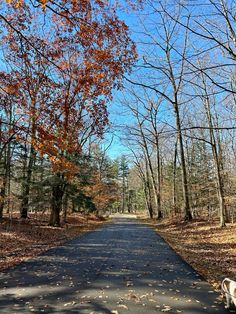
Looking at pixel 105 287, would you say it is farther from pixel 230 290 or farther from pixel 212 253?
pixel 212 253

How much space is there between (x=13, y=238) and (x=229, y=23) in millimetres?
12320

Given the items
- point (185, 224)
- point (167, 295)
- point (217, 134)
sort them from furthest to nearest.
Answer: point (217, 134)
point (185, 224)
point (167, 295)

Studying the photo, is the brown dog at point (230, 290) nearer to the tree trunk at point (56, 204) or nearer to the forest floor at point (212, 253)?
the forest floor at point (212, 253)

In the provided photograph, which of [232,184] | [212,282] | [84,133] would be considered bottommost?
[212,282]

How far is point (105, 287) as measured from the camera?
6387 millimetres

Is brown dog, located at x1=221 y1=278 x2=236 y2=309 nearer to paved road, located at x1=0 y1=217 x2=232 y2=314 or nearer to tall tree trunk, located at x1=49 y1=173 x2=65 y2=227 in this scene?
paved road, located at x1=0 y1=217 x2=232 y2=314

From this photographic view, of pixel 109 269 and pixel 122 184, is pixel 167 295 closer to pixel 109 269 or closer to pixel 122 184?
pixel 109 269

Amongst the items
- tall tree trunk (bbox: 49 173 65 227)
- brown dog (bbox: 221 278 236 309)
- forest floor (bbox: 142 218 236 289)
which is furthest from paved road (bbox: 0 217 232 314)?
tall tree trunk (bbox: 49 173 65 227)

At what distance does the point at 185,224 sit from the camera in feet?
71.6

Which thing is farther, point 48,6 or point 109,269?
point 109,269

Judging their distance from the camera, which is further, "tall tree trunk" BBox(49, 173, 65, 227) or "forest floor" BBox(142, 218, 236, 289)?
"tall tree trunk" BBox(49, 173, 65, 227)

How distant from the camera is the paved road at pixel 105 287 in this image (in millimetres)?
5152

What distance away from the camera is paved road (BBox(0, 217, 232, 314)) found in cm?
515

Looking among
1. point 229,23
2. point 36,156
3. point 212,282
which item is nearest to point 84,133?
point 36,156
